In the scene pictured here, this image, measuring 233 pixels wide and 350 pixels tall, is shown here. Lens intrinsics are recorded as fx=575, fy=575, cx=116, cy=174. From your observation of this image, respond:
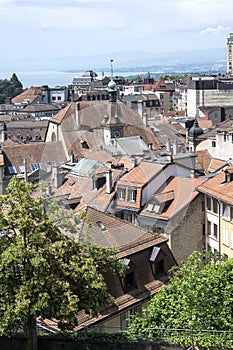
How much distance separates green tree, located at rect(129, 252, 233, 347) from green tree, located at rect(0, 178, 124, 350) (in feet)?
5.35

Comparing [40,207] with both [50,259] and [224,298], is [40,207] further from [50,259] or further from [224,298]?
[224,298]

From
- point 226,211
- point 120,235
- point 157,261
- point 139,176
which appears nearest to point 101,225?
point 120,235

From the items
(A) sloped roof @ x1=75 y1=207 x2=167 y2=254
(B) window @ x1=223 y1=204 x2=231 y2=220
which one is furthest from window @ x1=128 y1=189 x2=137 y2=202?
(A) sloped roof @ x1=75 y1=207 x2=167 y2=254

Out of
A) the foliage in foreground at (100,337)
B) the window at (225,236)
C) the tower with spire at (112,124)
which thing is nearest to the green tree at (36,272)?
the foliage in foreground at (100,337)

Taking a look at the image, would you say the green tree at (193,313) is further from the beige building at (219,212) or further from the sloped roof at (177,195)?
the beige building at (219,212)

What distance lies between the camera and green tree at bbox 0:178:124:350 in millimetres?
10852

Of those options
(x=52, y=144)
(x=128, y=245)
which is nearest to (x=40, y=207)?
(x=128, y=245)

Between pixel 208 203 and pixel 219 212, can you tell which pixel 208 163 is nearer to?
pixel 208 203

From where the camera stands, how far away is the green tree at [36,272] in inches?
427

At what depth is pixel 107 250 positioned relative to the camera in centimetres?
1273

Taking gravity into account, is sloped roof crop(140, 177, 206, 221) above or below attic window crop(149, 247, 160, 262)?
above

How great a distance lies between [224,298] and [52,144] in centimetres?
2115

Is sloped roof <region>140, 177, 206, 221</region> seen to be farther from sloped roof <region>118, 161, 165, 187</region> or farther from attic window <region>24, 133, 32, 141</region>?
attic window <region>24, 133, 32, 141</region>

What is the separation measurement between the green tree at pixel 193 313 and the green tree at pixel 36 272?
163 centimetres
